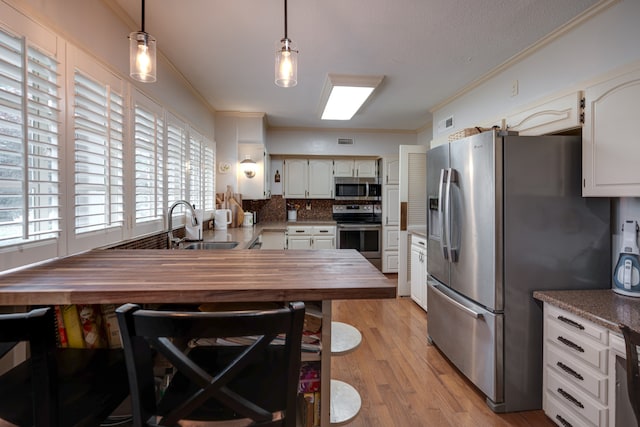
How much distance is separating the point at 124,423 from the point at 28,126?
116cm

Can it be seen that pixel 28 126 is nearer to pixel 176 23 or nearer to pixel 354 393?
pixel 176 23

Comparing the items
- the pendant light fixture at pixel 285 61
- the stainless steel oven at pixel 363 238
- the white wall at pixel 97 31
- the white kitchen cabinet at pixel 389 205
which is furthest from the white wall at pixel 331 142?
the pendant light fixture at pixel 285 61

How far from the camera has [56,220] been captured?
53.8 inches

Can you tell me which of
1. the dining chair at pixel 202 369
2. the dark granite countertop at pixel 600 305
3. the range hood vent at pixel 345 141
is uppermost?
the range hood vent at pixel 345 141

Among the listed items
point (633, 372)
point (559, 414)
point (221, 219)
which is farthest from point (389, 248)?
point (633, 372)

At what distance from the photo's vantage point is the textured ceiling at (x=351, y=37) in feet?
6.22

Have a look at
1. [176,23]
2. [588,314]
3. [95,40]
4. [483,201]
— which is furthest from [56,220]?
[588,314]

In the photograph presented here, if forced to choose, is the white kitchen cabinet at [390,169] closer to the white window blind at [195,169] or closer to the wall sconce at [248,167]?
the wall sconce at [248,167]

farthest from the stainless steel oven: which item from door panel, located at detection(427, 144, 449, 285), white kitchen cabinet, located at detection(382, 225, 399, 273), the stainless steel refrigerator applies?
the stainless steel refrigerator

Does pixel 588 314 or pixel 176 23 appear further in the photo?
pixel 176 23

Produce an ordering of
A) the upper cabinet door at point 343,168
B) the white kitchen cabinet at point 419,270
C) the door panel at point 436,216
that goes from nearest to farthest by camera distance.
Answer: the door panel at point 436,216, the white kitchen cabinet at point 419,270, the upper cabinet door at point 343,168

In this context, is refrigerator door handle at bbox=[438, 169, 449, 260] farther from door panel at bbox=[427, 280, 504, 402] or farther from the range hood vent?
the range hood vent

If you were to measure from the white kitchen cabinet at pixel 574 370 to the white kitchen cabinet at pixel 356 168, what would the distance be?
380 cm

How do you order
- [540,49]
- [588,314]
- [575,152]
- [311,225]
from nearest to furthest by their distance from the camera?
[588,314] < [575,152] < [540,49] < [311,225]
